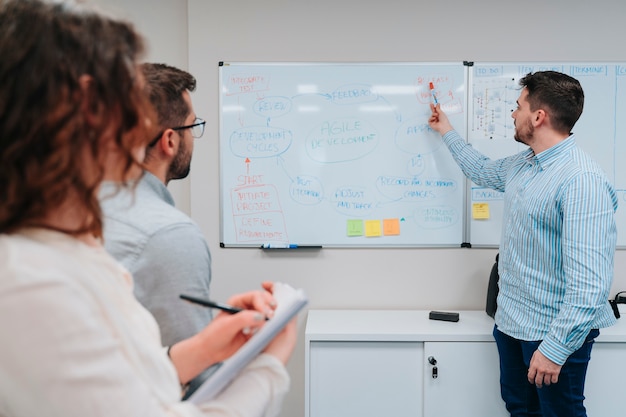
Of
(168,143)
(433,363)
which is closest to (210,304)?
(168,143)

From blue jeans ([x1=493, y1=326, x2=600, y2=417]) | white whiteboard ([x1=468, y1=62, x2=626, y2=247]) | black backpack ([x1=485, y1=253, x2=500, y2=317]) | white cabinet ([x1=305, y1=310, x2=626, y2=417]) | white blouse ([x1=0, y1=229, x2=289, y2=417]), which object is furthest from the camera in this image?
white whiteboard ([x1=468, y1=62, x2=626, y2=247])

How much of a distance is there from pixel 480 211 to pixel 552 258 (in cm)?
67

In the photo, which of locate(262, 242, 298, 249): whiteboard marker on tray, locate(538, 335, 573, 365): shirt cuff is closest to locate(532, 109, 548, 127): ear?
locate(538, 335, 573, 365): shirt cuff

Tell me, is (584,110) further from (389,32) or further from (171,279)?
(171,279)

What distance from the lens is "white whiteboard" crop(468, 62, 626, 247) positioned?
2.33 meters

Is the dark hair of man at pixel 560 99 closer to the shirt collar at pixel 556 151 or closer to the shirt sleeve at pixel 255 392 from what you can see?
the shirt collar at pixel 556 151

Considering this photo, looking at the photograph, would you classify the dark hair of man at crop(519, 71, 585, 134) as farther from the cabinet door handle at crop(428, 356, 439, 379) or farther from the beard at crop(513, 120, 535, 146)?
the cabinet door handle at crop(428, 356, 439, 379)

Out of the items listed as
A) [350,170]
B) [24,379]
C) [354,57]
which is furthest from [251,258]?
[24,379]

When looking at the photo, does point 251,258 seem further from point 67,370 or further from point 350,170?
point 67,370

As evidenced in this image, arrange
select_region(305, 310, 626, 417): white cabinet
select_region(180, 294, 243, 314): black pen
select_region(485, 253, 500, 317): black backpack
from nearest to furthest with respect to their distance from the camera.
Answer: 1. select_region(180, 294, 243, 314): black pen
2. select_region(305, 310, 626, 417): white cabinet
3. select_region(485, 253, 500, 317): black backpack

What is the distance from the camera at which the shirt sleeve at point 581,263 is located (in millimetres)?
1613

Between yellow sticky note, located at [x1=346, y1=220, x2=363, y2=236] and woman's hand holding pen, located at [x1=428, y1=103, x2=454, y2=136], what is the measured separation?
0.60 m

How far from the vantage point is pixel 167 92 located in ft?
4.07

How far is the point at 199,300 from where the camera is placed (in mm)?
818
